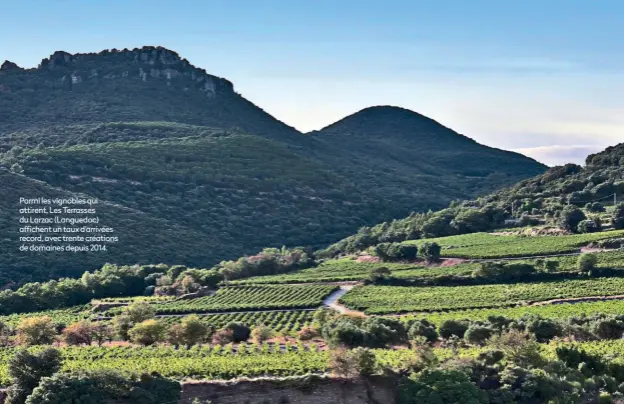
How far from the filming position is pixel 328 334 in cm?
5431

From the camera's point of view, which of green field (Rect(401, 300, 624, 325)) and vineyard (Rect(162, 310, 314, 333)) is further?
vineyard (Rect(162, 310, 314, 333))

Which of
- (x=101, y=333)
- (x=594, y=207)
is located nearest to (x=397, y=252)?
(x=594, y=207)

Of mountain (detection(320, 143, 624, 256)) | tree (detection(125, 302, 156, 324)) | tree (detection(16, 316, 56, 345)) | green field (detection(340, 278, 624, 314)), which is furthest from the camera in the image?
mountain (detection(320, 143, 624, 256))

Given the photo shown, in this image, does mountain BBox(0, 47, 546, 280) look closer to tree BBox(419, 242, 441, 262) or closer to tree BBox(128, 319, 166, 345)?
tree BBox(419, 242, 441, 262)

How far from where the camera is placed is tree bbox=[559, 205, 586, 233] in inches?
4277

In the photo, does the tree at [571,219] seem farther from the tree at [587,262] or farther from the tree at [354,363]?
the tree at [354,363]

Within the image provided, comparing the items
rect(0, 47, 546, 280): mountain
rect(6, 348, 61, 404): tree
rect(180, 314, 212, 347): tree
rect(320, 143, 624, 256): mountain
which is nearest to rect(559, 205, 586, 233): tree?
rect(320, 143, 624, 256): mountain

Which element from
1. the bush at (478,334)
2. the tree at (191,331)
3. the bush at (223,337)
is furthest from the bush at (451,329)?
the tree at (191,331)

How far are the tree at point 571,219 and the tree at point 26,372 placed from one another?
3313 inches

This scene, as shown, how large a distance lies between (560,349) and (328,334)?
52.0 ft

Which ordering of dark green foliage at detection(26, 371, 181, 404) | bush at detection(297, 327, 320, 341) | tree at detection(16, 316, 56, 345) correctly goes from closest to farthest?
1. dark green foliage at detection(26, 371, 181, 404)
2. tree at detection(16, 316, 56, 345)
3. bush at detection(297, 327, 320, 341)

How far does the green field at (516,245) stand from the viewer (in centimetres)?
9706

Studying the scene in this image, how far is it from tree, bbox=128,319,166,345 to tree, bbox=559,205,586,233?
228ft

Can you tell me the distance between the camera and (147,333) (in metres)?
58.1
